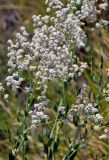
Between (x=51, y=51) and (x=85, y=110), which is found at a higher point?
(x=51, y=51)

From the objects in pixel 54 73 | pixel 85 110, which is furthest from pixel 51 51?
pixel 85 110

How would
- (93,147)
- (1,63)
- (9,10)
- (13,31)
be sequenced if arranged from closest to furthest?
(93,147)
(1,63)
(13,31)
(9,10)

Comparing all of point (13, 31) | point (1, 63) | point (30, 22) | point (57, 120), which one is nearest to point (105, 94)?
point (57, 120)

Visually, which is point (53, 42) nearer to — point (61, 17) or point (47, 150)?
point (61, 17)

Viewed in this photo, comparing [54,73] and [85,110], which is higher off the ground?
[54,73]

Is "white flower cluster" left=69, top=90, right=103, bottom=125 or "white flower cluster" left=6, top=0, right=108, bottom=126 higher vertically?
"white flower cluster" left=6, top=0, right=108, bottom=126

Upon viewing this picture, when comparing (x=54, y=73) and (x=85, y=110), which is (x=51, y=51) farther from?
(x=85, y=110)

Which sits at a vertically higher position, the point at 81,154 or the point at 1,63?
the point at 1,63

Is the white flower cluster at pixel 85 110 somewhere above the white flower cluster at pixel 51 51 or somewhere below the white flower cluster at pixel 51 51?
below
